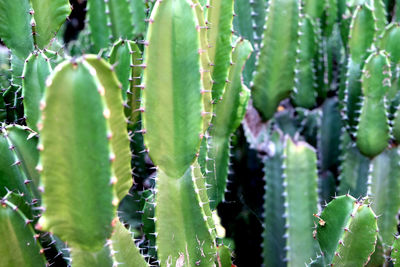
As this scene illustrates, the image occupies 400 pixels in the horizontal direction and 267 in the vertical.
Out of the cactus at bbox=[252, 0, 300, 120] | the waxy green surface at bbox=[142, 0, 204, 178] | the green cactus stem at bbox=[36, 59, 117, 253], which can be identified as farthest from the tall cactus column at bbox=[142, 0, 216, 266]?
the cactus at bbox=[252, 0, 300, 120]

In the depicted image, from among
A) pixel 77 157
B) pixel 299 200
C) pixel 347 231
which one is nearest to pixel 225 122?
pixel 299 200

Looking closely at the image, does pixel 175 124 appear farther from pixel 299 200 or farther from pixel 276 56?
pixel 276 56

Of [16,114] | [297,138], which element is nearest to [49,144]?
[16,114]

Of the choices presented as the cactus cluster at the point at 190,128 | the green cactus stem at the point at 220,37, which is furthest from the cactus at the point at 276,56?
the green cactus stem at the point at 220,37

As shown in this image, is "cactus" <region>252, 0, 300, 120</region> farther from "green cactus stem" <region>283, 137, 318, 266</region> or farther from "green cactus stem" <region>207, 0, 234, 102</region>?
"green cactus stem" <region>207, 0, 234, 102</region>

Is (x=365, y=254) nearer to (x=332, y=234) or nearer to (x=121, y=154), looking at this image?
(x=332, y=234)

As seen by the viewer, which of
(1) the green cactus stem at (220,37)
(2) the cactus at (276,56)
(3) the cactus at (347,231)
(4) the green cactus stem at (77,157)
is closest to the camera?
(4) the green cactus stem at (77,157)

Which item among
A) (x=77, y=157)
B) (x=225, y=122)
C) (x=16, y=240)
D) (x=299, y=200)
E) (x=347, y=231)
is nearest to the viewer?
(x=77, y=157)

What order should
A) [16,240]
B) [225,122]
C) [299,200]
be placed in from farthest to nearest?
[299,200] → [225,122] → [16,240]

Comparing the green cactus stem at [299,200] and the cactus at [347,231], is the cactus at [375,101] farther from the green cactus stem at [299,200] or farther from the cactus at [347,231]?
the cactus at [347,231]
